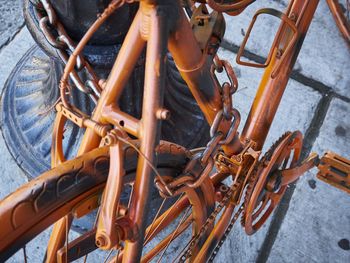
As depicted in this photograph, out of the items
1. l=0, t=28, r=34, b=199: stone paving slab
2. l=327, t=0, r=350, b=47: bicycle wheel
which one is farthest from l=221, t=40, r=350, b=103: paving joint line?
l=0, t=28, r=34, b=199: stone paving slab

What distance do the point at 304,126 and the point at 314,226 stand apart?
1.31 feet

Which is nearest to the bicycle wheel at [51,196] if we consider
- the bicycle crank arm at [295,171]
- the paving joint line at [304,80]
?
the bicycle crank arm at [295,171]

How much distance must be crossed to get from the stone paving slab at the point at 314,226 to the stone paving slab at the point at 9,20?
130 centimetres

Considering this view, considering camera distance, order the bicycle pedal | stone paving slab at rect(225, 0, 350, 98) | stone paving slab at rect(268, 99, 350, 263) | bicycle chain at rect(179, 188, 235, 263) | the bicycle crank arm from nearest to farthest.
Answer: bicycle chain at rect(179, 188, 235, 263)
the bicycle crank arm
the bicycle pedal
stone paving slab at rect(268, 99, 350, 263)
stone paving slab at rect(225, 0, 350, 98)

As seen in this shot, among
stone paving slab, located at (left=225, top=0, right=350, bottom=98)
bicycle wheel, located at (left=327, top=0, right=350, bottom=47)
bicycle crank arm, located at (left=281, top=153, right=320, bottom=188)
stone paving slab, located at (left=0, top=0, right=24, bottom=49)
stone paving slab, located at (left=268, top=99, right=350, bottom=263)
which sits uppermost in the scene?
bicycle wheel, located at (left=327, top=0, right=350, bottom=47)

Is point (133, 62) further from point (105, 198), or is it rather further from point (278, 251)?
point (278, 251)

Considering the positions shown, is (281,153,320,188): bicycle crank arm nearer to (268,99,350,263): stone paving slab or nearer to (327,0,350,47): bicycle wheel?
(268,99,350,263): stone paving slab

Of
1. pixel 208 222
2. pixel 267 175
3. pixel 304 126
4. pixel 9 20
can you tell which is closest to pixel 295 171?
pixel 267 175

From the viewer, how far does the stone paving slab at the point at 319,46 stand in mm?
2072

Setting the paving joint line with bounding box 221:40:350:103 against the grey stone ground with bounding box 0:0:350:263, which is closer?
the grey stone ground with bounding box 0:0:350:263

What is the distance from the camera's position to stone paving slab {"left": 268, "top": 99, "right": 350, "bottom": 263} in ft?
5.55

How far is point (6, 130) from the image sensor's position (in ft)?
5.94

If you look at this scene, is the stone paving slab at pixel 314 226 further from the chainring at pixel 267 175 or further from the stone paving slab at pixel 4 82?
the stone paving slab at pixel 4 82

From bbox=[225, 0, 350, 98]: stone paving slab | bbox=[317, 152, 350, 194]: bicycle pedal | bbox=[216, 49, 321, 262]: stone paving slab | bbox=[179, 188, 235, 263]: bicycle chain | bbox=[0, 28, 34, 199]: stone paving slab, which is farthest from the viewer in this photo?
bbox=[225, 0, 350, 98]: stone paving slab
